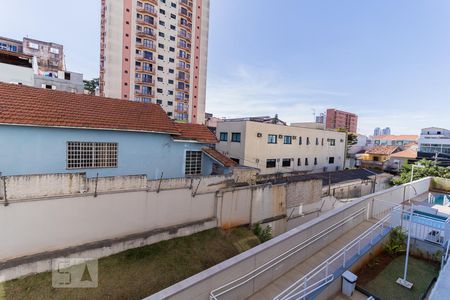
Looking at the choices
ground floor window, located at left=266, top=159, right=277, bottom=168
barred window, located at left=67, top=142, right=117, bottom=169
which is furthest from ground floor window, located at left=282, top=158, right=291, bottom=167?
barred window, located at left=67, top=142, right=117, bottom=169

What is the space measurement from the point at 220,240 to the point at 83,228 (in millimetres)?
6440

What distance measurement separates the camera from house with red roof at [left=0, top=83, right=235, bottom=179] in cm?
1097

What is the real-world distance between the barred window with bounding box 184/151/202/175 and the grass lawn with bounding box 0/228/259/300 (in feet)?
18.0

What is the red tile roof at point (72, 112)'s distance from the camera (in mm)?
11148

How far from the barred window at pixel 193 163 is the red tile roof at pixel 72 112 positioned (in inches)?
88.9

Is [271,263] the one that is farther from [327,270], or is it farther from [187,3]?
[187,3]

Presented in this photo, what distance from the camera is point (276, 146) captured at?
29344 mm

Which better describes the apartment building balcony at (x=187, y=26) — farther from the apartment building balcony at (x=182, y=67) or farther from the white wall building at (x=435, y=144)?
the white wall building at (x=435, y=144)

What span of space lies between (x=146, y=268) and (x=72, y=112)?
936 centimetres

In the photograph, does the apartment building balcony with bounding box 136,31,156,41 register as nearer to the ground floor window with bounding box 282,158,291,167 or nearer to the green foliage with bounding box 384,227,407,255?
the ground floor window with bounding box 282,158,291,167

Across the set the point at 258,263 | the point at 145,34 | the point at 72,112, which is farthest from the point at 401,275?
the point at 145,34

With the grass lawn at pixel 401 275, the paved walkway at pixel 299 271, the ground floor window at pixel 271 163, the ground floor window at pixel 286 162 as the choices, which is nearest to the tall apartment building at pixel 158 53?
the ground floor window at pixel 271 163

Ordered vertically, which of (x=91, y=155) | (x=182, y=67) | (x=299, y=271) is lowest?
(x=299, y=271)

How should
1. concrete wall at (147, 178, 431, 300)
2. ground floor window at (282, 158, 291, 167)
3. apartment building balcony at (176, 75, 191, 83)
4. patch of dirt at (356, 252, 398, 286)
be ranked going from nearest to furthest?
concrete wall at (147, 178, 431, 300)
patch of dirt at (356, 252, 398, 286)
ground floor window at (282, 158, 291, 167)
apartment building balcony at (176, 75, 191, 83)
